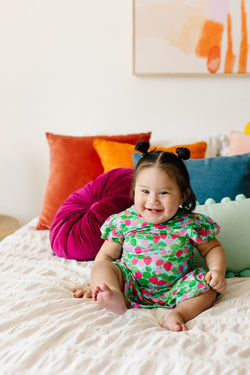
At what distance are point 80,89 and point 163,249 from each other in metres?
1.40

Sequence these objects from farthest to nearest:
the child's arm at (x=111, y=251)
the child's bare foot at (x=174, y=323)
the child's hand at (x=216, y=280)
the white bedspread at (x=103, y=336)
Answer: the child's arm at (x=111, y=251)
the child's hand at (x=216, y=280)
the child's bare foot at (x=174, y=323)
the white bedspread at (x=103, y=336)

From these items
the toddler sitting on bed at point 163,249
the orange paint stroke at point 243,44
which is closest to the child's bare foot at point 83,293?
the toddler sitting on bed at point 163,249

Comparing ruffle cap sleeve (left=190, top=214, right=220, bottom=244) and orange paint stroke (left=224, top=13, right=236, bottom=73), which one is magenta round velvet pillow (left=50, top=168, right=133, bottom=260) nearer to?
ruffle cap sleeve (left=190, top=214, right=220, bottom=244)

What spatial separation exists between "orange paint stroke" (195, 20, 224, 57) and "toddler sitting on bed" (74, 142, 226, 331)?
3.59 feet

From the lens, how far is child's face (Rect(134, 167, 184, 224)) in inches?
53.7

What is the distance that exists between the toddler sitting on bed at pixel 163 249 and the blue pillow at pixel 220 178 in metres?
0.32

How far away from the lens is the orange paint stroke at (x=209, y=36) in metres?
2.29

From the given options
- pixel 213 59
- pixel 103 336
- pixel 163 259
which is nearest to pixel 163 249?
pixel 163 259

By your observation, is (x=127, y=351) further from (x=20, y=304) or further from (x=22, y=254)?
(x=22, y=254)

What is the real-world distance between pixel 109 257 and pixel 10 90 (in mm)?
1473

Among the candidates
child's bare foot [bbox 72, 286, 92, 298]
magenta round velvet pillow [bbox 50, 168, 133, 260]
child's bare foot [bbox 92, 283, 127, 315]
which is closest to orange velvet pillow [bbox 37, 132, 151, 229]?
magenta round velvet pillow [bbox 50, 168, 133, 260]

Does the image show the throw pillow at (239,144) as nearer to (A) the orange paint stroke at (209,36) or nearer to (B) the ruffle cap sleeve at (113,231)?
(A) the orange paint stroke at (209,36)

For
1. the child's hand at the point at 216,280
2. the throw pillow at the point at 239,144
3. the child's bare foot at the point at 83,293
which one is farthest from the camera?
the throw pillow at the point at 239,144

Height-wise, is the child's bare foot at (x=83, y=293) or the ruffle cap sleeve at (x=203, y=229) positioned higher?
the ruffle cap sleeve at (x=203, y=229)
